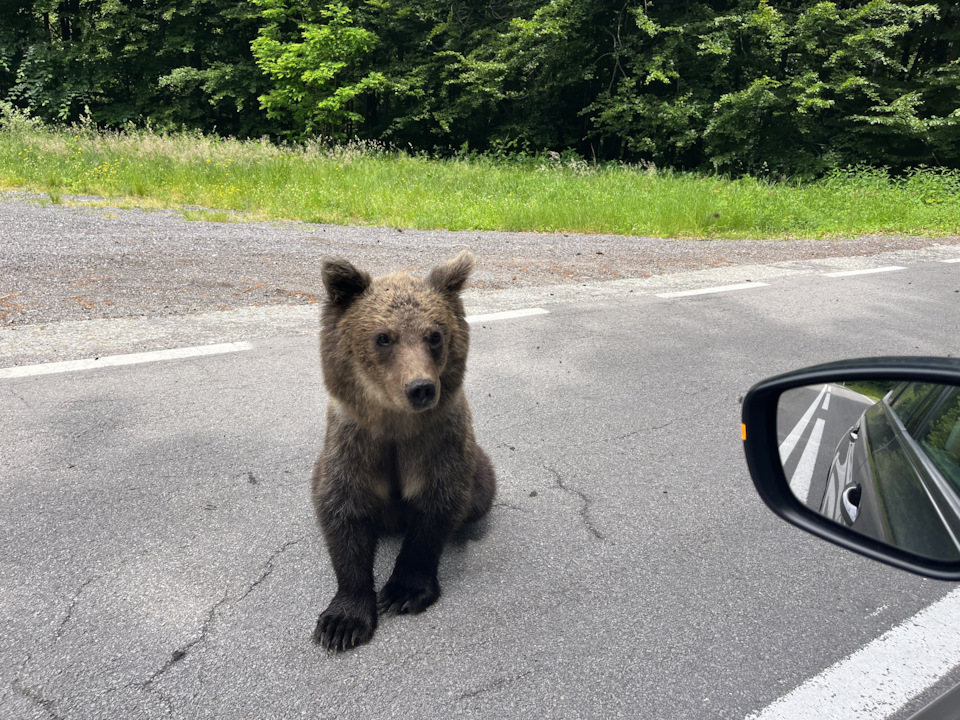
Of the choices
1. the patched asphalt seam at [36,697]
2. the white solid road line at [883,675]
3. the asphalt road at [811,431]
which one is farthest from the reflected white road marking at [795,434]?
the patched asphalt seam at [36,697]

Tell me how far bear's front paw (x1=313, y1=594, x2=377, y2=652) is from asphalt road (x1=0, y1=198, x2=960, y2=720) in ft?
0.14

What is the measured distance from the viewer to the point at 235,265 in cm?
735

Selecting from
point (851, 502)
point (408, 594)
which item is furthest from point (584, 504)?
point (851, 502)

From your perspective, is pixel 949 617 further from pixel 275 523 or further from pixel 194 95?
pixel 194 95

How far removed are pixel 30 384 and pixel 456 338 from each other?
3036 mm

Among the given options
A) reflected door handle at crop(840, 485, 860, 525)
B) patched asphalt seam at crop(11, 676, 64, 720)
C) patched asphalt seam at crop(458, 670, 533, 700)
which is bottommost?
patched asphalt seam at crop(11, 676, 64, 720)

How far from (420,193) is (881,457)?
12.2 m

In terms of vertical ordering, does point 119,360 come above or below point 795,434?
below

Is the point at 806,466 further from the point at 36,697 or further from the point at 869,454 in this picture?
the point at 36,697

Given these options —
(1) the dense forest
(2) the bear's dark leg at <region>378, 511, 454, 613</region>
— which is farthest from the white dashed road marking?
(1) the dense forest

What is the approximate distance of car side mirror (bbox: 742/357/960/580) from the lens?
1.22 m

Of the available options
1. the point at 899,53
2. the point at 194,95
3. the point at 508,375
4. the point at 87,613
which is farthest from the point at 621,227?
the point at 194,95

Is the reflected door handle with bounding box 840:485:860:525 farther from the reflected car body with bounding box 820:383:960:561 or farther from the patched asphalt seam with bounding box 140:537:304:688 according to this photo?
the patched asphalt seam with bounding box 140:537:304:688

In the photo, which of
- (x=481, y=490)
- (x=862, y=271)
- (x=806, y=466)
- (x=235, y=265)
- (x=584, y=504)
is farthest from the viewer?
(x=862, y=271)
